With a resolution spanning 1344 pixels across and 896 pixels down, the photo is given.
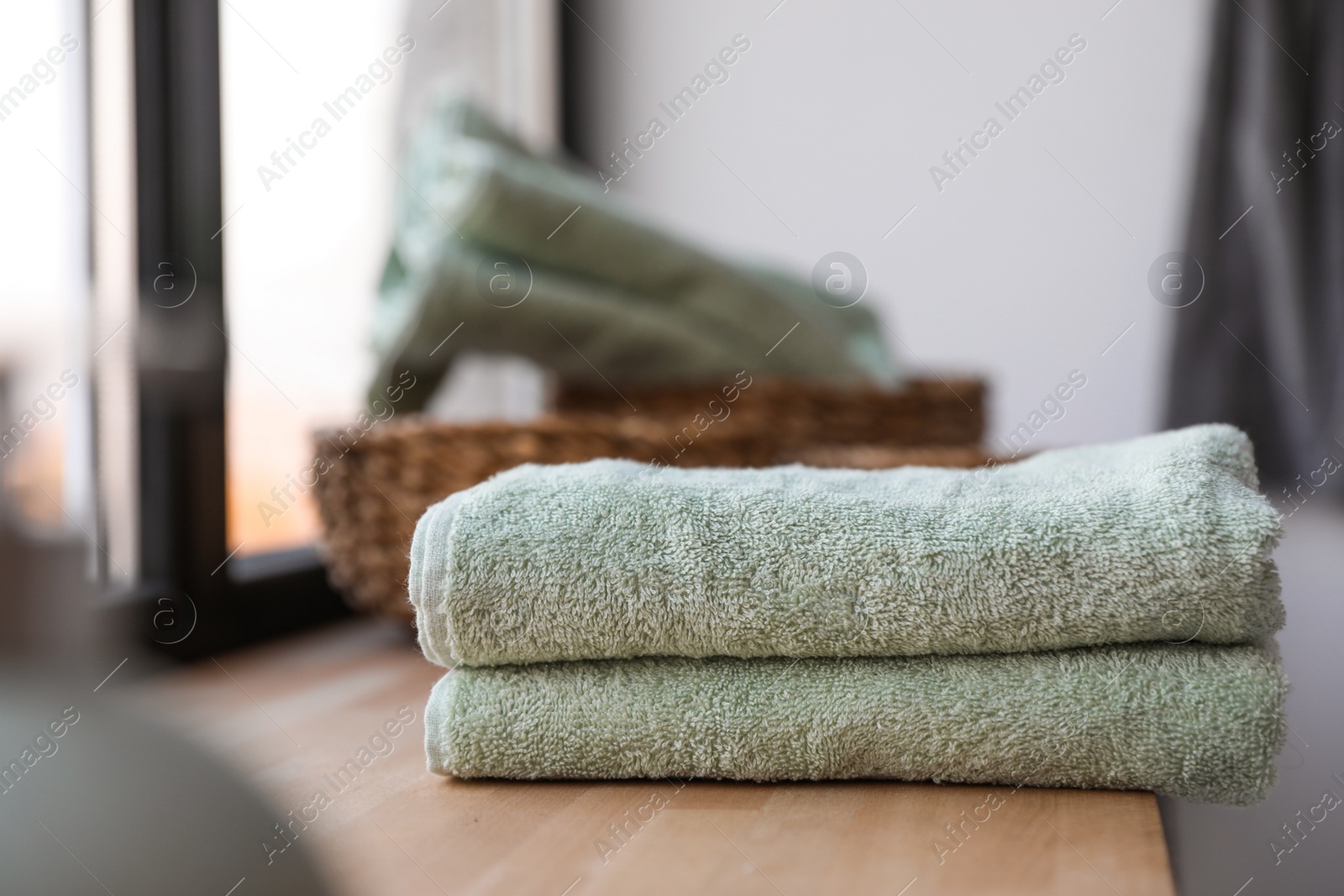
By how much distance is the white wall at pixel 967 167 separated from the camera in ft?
3.78

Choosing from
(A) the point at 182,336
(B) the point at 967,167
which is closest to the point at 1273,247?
(B) the point at 967,167

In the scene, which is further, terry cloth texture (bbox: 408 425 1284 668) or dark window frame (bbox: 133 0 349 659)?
dark window frame (bbox: 133 0 349 659)

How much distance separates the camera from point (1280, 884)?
429 millimetres

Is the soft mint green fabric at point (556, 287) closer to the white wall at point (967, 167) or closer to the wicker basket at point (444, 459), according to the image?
the wicker basket at point (444, 459)

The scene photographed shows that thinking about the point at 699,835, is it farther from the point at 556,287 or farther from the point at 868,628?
the point at 556,287

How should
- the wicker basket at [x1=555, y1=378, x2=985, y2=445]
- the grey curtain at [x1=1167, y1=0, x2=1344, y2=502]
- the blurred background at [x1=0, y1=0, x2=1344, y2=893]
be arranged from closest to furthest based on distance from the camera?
the blurred background at [x1=0, y1=0, x2=1344, y2=893], the wicker basket at [x1=555, y1=378, x2=985, y2=445], the grey curtain at [x1=1167, y1=0, x2=1344, y2=502]

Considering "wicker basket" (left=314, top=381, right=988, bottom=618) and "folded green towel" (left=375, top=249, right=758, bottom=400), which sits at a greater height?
"folded green towel" (left=375, top=249, right=758, bottom=400)

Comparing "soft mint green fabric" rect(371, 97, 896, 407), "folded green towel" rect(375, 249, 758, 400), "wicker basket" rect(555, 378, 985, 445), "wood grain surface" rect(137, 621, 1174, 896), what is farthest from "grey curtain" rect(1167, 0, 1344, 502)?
"wood grain surface" rect(137, 621, 1174, 896)

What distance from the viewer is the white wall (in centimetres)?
115

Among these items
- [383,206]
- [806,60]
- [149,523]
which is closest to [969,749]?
[149,523]

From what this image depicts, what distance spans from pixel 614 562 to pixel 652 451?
0.85ft

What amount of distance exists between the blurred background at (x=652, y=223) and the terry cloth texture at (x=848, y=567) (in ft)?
0.41

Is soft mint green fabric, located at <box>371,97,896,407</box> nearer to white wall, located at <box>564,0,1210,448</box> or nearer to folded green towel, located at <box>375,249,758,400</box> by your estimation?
folded green towel, located at <box>375,249,758,400</box>

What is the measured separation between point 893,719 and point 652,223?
1.53 feet
